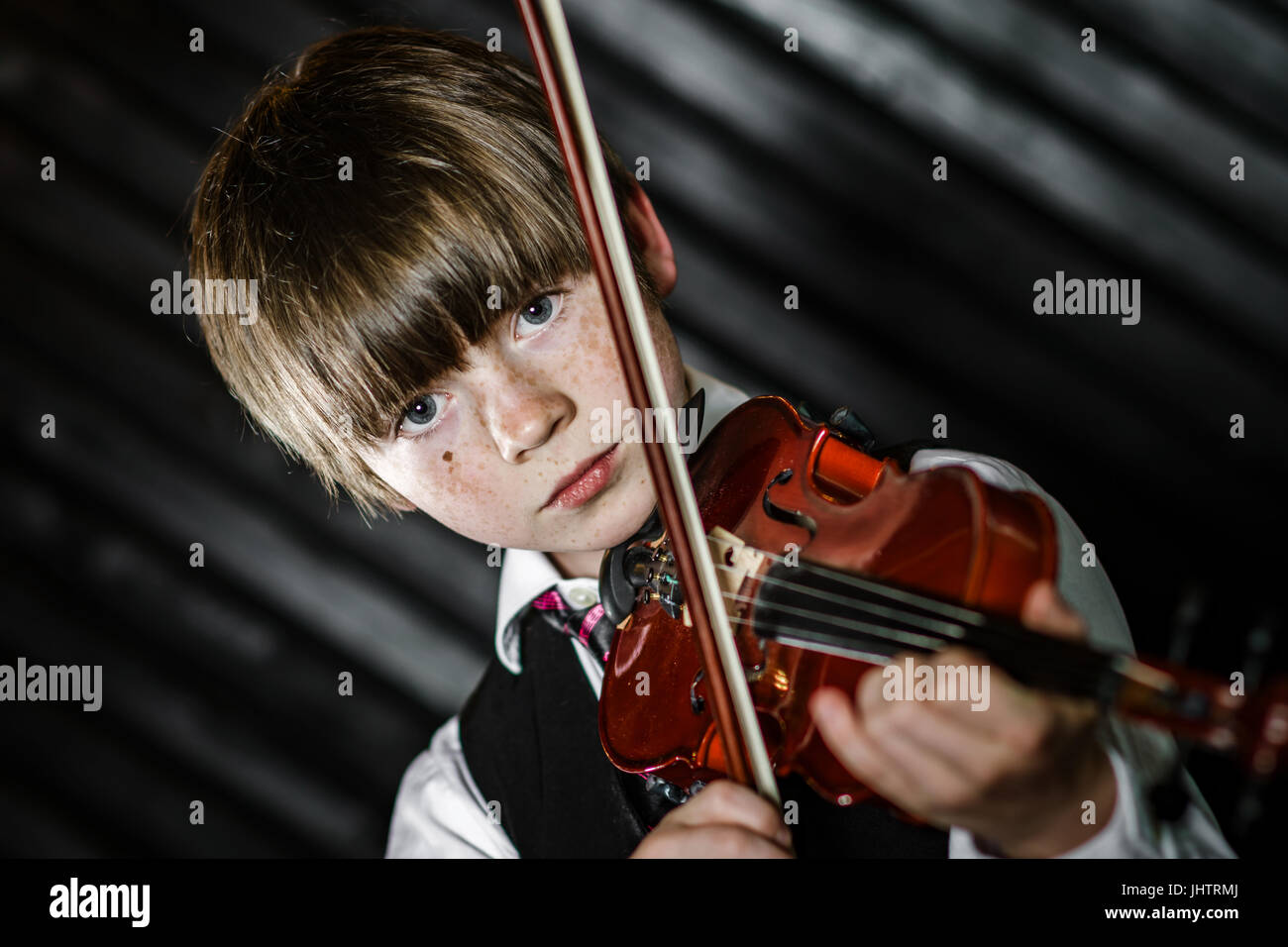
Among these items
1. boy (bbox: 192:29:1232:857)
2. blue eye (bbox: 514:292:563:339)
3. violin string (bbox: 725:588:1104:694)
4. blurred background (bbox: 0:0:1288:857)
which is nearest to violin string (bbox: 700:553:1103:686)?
violin string (bbox: 725:588:1104:694)

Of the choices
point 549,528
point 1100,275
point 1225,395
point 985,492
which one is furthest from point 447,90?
point 1225,395

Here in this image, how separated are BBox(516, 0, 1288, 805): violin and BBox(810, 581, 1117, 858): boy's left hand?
14mm

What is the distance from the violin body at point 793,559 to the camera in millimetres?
391

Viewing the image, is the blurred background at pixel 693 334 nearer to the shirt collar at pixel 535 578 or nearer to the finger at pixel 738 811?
the shirt collar at pixel 535 578

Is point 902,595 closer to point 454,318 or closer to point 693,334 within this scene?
point 454,318

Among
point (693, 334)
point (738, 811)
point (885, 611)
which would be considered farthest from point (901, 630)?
point (693, 334)

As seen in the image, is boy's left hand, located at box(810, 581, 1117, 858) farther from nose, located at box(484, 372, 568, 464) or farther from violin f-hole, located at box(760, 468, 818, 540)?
nose, located at box(484, 372, 568, 464)

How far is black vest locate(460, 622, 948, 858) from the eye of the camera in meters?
0.61

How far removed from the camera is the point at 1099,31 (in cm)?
92

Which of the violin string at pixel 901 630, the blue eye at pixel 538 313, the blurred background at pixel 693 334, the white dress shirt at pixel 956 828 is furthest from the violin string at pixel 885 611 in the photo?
the blurred background at pixel 693 334

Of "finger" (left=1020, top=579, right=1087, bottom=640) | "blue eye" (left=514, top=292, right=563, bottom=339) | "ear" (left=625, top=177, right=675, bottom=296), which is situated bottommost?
"finger" (left=1020, top=579, right=1087, bottom=640)

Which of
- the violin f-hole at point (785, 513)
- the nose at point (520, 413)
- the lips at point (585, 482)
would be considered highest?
the nose at point (520, 413)

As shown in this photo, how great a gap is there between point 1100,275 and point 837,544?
2.08 ft
